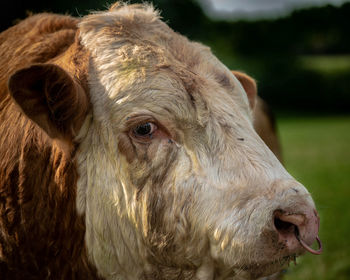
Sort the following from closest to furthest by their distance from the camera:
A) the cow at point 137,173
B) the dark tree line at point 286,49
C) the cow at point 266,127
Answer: the cow at point 137,173 → the cow at point 266,127 → the dark tree line at point 286,49

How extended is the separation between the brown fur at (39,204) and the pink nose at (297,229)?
1300mm

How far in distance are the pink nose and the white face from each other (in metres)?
0.04

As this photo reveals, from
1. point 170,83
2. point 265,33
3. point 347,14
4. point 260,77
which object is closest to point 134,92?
point 170,83

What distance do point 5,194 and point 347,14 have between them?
36.3m

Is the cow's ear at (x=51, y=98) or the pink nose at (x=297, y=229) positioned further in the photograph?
the cow's ear at (x=51, y=98)

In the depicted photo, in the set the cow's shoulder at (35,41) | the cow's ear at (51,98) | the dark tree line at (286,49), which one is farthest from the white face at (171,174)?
the dark tree line at (286,49)

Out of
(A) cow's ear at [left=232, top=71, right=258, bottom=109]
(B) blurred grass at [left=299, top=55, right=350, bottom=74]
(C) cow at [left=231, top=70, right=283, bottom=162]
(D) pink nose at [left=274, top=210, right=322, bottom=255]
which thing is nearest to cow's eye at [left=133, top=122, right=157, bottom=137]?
(D) pink nose at [left=274, top=210, right=322, bottom=255]

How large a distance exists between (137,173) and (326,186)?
10.3m

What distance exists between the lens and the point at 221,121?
9.16 ft

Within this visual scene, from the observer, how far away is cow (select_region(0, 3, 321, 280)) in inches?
102

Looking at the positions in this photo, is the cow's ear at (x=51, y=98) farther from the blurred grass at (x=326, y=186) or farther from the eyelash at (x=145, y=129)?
the blurred grass at (x=326, y=186)

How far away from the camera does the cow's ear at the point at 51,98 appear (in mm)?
2619

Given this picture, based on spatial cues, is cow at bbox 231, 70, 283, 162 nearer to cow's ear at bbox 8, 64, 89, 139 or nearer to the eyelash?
the eyelash

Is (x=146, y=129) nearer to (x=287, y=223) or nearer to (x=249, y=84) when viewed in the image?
(x=287, y=223)
